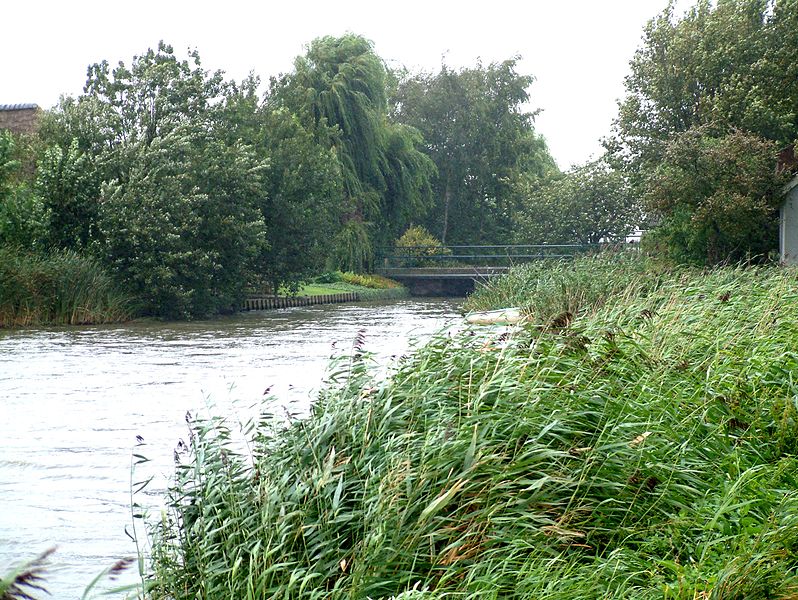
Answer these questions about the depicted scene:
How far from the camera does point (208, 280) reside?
89.5 feet

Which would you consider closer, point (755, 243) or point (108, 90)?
point (755, 243)

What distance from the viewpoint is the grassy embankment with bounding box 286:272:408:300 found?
40.2 m

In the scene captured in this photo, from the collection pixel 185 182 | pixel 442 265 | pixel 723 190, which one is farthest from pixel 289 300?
pixel 442 265

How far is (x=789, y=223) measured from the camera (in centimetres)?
2312

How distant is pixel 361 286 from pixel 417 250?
7.05 metres

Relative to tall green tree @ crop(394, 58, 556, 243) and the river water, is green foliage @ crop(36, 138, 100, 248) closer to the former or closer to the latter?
the river water

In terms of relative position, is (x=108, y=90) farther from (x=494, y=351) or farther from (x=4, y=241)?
(x=494, y=351)

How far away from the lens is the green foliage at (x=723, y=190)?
23.4m

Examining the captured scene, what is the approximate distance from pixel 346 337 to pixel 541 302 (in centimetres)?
554

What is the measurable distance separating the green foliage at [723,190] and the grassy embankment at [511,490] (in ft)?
56.0

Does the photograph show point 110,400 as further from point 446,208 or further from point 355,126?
point 446,208

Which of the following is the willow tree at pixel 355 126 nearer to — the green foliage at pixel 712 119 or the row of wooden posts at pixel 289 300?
the row of wooden posts at pixel 289 300

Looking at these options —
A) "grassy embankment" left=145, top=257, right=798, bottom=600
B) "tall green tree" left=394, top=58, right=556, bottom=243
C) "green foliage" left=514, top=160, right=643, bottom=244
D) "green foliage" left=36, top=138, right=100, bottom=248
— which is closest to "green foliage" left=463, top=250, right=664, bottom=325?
"grassy embankment" left=145, top=257, right=798, bottom=600

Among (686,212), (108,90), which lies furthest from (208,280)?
(686,212)
